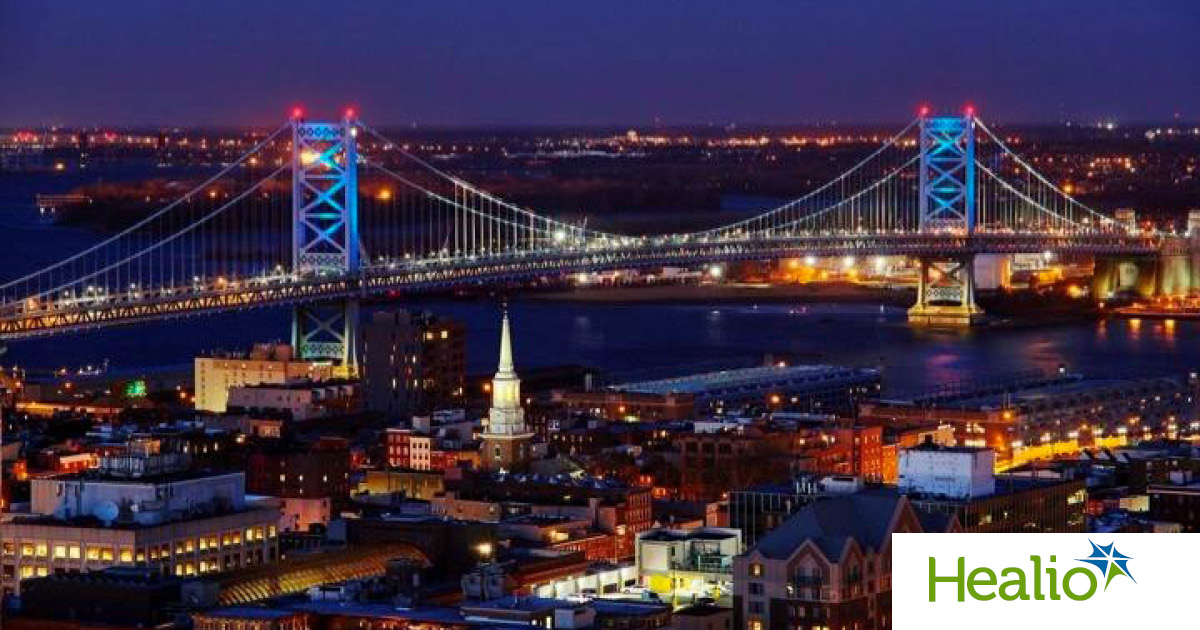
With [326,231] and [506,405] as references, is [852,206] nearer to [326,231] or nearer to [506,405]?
[326,231]

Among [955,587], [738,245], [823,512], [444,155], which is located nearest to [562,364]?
[738,245]

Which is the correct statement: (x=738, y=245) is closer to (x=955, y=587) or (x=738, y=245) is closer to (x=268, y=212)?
(x=268, y=212)

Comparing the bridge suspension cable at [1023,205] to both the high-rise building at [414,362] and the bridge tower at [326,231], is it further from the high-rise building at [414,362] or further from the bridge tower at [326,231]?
the high-rise building at [414,362]

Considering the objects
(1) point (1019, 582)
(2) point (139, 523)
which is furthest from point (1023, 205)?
(1) point (1019, 582)

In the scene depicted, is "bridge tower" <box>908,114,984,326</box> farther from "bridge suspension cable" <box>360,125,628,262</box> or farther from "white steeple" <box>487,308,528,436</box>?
"white steeple" <box>487,308,528,436</box>

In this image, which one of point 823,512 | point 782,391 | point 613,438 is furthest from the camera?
point 782,391

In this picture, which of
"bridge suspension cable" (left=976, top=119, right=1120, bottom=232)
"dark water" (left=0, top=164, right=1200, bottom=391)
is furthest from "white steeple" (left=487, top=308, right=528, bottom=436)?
"bridge suspension cable" (left=976, top=119, right=1120, bottom=232)
